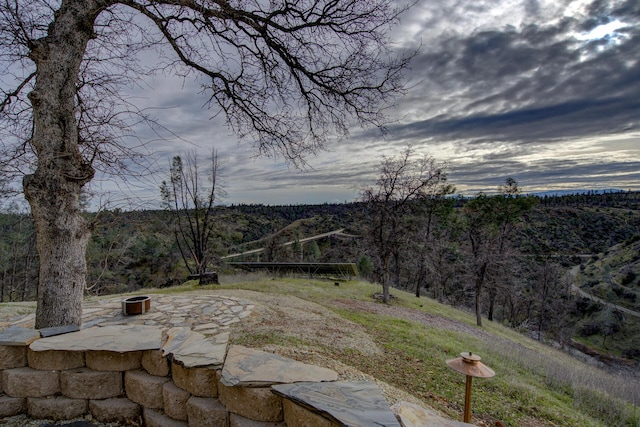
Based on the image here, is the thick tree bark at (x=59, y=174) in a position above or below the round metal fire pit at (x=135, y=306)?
above

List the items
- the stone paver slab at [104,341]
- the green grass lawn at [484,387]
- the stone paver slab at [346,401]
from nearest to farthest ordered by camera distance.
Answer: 1. the stone paver slab at [346,401]
2. the stone paver slab at [104,341]
3. the green grass lawn at [484,387]

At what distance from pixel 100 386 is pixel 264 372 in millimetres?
1348

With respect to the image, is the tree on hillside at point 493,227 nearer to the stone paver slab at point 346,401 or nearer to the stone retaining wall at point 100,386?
the stone paver slab at point 346,401

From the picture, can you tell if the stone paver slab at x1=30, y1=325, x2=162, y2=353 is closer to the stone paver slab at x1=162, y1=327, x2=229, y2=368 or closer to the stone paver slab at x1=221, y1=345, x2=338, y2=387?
the stone paver slab at x1=162, y1=327, x2=229, y2=368

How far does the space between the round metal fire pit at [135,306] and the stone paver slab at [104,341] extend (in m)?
2.04

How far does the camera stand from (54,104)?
2611mm

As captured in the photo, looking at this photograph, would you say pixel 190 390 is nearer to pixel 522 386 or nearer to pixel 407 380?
pixel 407 380

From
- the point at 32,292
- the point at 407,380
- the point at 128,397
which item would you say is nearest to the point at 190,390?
the point at 128,397

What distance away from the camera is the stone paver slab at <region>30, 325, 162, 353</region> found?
2.21m

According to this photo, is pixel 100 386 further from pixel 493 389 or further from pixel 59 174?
pixel 493 389

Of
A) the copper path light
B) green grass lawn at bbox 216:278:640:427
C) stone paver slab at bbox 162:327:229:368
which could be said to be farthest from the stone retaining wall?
the copper path light

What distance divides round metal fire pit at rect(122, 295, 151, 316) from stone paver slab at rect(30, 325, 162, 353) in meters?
2.04

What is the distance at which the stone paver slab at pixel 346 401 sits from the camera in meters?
1.36

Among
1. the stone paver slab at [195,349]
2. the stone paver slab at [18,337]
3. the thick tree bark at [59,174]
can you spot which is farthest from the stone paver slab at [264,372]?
the thick tree bark at [59,174]
